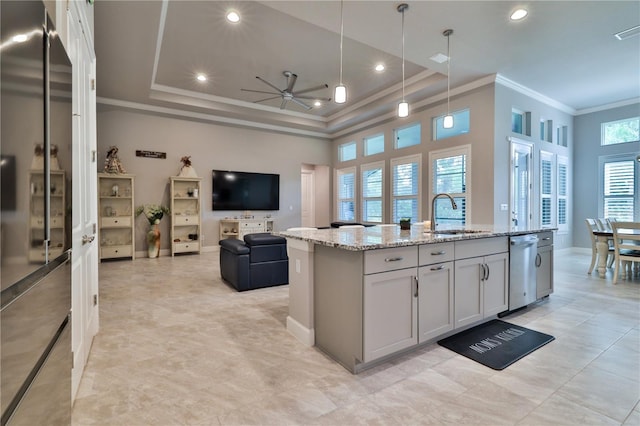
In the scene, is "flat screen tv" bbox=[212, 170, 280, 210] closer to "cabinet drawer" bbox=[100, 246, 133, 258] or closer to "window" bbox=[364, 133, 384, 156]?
"cabinet drawer" bbox=[100, 246, 133, 258]

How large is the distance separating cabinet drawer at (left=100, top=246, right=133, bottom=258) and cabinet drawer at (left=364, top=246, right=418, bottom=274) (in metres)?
6.00

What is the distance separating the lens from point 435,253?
2.29 meters

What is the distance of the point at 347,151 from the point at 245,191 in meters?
3.33

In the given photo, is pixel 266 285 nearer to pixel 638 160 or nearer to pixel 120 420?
pixel 120 420

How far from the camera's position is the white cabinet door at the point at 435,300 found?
7.31 feet

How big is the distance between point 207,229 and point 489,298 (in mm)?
6371

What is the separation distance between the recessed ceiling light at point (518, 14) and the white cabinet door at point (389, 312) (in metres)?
3.43

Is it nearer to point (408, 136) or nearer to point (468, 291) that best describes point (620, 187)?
point (408, 136)

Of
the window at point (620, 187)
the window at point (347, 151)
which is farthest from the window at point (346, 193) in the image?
the window at point (620, 187)

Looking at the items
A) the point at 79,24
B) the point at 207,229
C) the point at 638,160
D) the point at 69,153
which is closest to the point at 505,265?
the point at 69,153

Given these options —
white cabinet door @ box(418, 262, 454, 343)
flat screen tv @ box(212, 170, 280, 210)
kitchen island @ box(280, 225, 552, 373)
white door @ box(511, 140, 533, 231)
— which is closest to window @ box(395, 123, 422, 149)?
white door @ box(511, 140, 533, 231)

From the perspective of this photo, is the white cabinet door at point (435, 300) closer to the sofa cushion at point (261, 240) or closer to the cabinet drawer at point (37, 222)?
the cabinet drawer at point (37, 222)

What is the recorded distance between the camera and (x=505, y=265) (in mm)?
2939

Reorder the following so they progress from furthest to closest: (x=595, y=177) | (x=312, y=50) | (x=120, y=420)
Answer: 1. (x=595, y=177)
2. (x=312, y=50)
3. (x=120, y=420)
